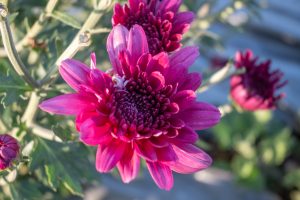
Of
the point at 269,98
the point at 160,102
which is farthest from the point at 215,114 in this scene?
the point at 269,98

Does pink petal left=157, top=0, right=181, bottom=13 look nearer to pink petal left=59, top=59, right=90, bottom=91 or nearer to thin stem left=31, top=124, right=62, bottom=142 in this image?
pink petal left=59, top=59, right=90, bottom=91

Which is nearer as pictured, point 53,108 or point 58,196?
point 53,108

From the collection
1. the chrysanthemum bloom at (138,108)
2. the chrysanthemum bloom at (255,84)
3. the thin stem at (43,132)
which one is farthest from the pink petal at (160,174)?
the chrysanthemum bloom at (255,84)

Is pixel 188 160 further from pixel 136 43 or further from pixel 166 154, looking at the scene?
pixel 136 43

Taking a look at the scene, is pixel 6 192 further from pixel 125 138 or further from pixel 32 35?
pixel 125 138

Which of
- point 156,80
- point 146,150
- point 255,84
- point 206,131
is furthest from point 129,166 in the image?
point 206,131

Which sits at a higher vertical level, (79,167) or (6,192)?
(79,167)

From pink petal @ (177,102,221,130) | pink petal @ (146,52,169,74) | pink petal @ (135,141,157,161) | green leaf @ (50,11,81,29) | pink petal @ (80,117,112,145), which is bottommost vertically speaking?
pink petal @ (135,141,157,161)

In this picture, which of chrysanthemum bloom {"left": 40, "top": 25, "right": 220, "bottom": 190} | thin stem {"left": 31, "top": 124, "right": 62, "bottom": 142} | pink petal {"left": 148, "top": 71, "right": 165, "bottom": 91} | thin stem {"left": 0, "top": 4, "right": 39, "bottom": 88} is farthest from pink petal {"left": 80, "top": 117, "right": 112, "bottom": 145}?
thin stem {"left": 31, "top": 124, "right": 62, "bottom": 142}
